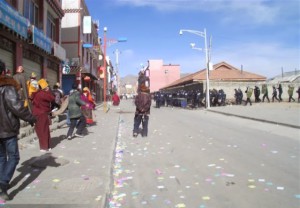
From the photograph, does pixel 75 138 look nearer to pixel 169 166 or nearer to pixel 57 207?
pixel 169 166

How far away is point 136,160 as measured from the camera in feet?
27.1

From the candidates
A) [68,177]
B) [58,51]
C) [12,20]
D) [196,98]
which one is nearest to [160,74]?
[196,98]

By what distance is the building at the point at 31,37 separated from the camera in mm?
13188

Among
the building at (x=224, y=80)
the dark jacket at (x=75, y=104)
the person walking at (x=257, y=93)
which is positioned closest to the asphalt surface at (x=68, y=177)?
the dark jacket at (x=75, y=104)

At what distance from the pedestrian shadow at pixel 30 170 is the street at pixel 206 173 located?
1397 millimetres

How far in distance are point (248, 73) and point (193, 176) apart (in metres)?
47.7

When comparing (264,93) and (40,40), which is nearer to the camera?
(40,40)

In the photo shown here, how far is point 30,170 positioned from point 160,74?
108215 mm

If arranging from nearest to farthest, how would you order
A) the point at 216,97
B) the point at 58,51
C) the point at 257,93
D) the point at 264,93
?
the point at 58,51 → the point at 216,97 → the point at 257,93 → the point at 264,93

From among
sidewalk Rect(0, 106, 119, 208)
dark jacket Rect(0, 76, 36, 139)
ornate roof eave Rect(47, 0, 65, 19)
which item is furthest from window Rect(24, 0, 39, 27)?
dark jacket Rect(0, 76, 36, 139)

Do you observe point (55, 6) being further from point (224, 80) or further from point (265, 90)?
point (224, 80)

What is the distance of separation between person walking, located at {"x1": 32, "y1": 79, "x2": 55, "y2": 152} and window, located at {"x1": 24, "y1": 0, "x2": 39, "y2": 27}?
9.22 m

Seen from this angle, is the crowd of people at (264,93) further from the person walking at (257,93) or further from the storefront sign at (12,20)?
the storefront sign at (12,20)

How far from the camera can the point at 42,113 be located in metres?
8.79
